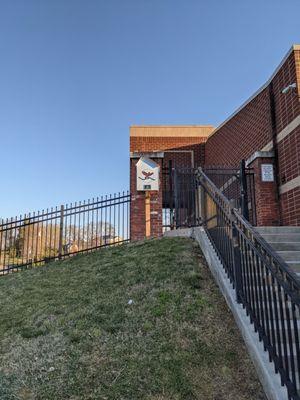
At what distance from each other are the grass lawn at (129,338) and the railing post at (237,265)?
336 millimetres

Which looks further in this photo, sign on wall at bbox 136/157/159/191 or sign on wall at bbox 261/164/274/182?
sign on wall at bbox 136/157/159/191

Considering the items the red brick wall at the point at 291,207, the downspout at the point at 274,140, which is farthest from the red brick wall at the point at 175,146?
the red brick wall at the point at 291,207

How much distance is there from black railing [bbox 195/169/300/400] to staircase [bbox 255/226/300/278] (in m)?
1.01

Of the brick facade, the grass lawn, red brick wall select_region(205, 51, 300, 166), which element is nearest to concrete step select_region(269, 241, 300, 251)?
the grass lawn

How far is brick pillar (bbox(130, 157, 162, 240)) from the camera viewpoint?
8.65 m

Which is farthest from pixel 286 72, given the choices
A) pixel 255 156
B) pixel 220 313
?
pixel 220 313

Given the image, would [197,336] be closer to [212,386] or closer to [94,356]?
[212,386]

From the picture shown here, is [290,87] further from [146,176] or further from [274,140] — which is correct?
[146,176]

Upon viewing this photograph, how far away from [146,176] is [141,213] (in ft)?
3.04

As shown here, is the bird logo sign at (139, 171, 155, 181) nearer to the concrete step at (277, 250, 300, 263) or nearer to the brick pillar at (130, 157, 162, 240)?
the brick pillar at (130, 157, 162, 240)

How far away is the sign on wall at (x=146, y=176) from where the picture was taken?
8.75 metres

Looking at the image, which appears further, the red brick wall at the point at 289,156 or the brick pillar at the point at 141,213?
the brick pillar at the point at 141,213

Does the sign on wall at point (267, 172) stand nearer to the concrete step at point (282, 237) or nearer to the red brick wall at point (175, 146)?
the concrete step at point (282, 237)

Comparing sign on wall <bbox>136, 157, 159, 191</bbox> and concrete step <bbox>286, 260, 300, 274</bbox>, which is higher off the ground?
sign on wall <bbox>136, 157, 159, 191</bbox>
